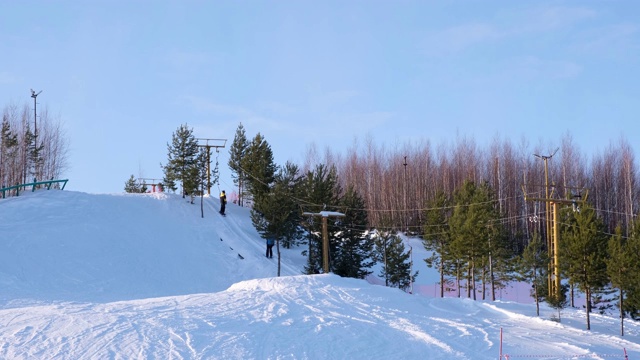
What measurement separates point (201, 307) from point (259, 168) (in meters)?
28.2

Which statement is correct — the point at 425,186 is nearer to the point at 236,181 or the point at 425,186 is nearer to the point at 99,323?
the point at 236,181

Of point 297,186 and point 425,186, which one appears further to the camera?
point 425,186

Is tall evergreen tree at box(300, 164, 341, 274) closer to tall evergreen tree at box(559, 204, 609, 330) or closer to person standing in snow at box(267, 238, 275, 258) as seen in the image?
person standing in snow at box(267, 238, 275, 258)

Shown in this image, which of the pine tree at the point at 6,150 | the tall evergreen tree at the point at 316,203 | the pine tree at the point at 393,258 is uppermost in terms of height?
the pine tree at the point at 6,150

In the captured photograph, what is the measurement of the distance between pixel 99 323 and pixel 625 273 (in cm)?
2839

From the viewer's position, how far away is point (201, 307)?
1002 inches

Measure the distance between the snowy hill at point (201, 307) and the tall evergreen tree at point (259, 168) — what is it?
3.38 metres

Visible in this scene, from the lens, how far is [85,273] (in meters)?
37.3

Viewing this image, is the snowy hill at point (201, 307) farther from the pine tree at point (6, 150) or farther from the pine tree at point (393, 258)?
the pine tree at point (6, 150)

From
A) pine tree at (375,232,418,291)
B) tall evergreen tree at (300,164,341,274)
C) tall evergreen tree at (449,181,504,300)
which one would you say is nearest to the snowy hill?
tall evergreen tree at (300,164,341,274)

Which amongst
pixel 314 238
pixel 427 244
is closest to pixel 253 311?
pixel 314 238

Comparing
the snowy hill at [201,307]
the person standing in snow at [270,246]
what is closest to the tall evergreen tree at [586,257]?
the snowy hill at [201,307]

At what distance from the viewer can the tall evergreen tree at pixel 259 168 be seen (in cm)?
5325

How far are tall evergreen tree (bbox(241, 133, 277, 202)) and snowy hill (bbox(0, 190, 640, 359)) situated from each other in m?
3.38
